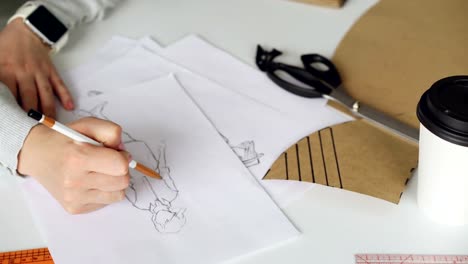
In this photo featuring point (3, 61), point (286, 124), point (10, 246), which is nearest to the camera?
point (10, 246)

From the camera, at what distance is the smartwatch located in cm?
97

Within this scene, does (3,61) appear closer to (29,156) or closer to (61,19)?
(61,19)

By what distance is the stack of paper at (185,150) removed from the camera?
68cm

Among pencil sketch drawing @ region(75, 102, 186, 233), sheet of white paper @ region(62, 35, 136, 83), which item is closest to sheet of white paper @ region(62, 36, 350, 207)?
sheet of white paper @ region(62, 35, 136, 83)

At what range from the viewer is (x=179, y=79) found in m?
0.92

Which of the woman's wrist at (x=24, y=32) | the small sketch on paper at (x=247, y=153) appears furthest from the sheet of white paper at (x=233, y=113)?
the woman's wrist at (x=24, y=32)

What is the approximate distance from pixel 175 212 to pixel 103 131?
0.12 m

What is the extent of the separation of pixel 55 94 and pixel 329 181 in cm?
44

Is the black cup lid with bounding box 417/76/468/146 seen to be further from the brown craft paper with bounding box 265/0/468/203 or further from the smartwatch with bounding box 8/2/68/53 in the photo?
the smartwatch with bounding box 8/2/68/53

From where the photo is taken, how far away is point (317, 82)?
866 mm

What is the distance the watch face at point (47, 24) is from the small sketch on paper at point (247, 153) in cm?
36

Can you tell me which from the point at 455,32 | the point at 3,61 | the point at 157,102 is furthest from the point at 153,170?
the point at 455,32

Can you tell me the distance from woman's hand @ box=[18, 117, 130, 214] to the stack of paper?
0.8 inches

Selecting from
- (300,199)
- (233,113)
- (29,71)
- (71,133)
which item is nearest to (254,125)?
(233,113)
